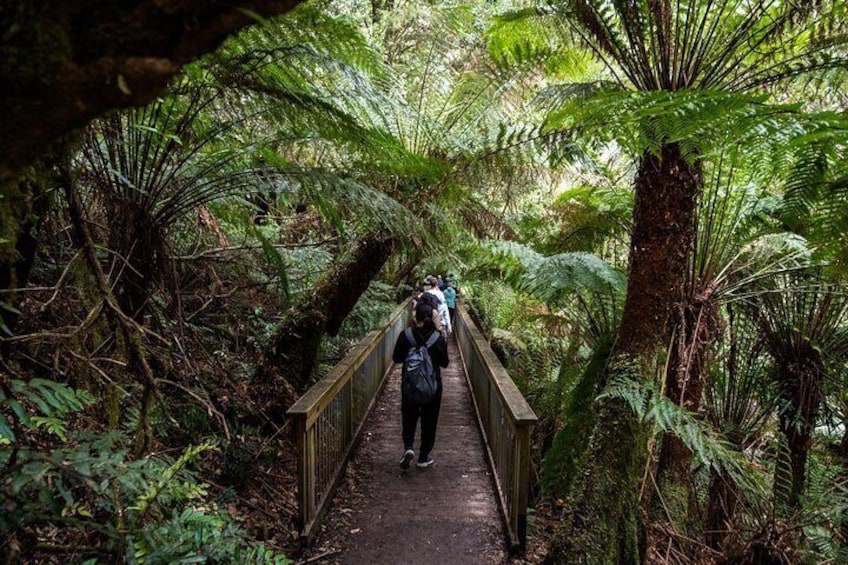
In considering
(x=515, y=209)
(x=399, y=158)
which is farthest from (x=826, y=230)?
(x=515, y=209)

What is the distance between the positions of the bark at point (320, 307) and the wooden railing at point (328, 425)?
0.55 metres

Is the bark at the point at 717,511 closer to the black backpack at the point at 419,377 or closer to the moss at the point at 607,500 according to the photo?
the moss at the point at 607,500

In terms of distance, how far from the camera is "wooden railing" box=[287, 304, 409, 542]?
3143 millimetres

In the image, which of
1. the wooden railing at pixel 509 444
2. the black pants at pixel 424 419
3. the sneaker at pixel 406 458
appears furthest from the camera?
the sneaker at pixel 406 458

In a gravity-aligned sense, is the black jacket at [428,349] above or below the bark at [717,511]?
above

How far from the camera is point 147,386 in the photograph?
193 centimetres

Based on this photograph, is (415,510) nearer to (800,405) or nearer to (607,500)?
(607,500)

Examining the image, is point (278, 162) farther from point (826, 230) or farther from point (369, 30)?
point (369, 30)

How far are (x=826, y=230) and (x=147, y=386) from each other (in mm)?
3314

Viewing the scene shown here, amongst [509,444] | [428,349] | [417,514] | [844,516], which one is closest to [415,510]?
[417,514]

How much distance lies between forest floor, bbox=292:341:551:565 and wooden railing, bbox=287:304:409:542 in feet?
0.57

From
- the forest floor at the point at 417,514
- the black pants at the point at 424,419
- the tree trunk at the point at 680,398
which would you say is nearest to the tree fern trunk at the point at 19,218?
the forest floor at the point at 417,514

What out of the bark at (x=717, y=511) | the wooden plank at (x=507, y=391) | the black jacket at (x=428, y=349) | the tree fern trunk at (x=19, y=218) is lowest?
the bark at (x=717, y=511)

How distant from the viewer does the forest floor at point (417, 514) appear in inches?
128
